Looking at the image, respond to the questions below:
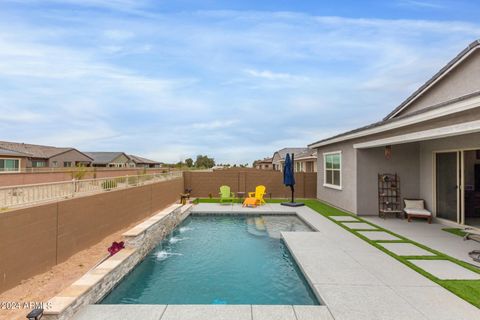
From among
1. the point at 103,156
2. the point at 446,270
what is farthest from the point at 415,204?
the point at 103,156

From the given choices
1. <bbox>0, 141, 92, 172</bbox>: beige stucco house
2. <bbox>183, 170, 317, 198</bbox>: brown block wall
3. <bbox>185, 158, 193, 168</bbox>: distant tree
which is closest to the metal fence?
<bbox>183, 170, 317, 198</bbox>: brown block wall

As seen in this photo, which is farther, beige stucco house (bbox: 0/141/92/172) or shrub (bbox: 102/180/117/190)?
beige stucco house (bbox: 0/141/92/172)

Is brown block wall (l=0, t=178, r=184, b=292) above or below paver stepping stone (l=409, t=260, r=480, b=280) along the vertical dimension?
above

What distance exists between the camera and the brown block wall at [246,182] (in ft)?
55.4

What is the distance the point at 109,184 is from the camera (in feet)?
27.2

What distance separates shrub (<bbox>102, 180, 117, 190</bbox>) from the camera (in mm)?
7909

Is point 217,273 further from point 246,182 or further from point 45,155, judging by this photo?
point 45,155

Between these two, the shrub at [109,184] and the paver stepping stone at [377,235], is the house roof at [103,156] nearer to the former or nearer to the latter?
the shrub at [109,184]

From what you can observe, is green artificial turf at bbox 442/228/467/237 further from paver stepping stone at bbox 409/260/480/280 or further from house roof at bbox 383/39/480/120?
house roof at bbox 383/39/480/120

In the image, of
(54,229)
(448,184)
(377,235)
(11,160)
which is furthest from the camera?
(11,160)

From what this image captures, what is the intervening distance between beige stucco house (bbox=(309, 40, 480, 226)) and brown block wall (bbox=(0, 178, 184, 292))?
795 cm

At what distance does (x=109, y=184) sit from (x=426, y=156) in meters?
10.7

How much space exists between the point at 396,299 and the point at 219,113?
22.6m

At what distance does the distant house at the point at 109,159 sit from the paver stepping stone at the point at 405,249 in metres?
51.5
